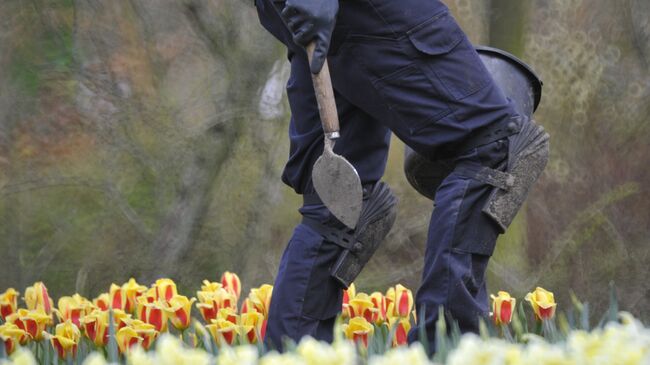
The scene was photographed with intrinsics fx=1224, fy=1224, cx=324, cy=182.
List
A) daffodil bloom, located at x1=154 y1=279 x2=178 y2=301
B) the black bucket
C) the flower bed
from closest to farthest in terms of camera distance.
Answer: the flower bed < the black bucket < daffodil bloom, located at x1=154 y1=279 x2=178 y2=301

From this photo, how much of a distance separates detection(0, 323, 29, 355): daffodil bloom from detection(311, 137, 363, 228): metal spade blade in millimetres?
770

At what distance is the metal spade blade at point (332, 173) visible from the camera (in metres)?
2.62

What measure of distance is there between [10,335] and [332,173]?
0.84 m

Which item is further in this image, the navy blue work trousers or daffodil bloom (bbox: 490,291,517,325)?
daffodil bloom (bbox: 490,291,517,325)

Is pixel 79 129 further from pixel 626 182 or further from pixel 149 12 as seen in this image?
pixel 626 182

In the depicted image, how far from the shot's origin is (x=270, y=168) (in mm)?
4176

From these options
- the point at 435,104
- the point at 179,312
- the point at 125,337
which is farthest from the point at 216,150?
the point at 435,104

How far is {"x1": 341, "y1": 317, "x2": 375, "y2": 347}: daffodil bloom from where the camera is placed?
282 cm

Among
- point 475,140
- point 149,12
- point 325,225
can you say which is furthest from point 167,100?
point 475,140

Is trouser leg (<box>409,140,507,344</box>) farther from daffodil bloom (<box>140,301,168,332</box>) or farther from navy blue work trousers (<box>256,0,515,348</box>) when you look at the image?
daffodil bloom (<box>140,301,168,332</box>)

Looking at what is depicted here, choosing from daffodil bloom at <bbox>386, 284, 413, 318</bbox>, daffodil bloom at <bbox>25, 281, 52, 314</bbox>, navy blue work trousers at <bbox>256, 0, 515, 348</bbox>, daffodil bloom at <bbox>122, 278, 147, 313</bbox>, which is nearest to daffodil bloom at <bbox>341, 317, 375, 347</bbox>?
navy blue work trousers at <bbox>256, 0, 515, 348</bbox>

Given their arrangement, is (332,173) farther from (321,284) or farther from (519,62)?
(519,62)

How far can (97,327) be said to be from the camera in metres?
2.82

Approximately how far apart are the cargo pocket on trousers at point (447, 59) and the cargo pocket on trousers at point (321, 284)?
1.58ft
